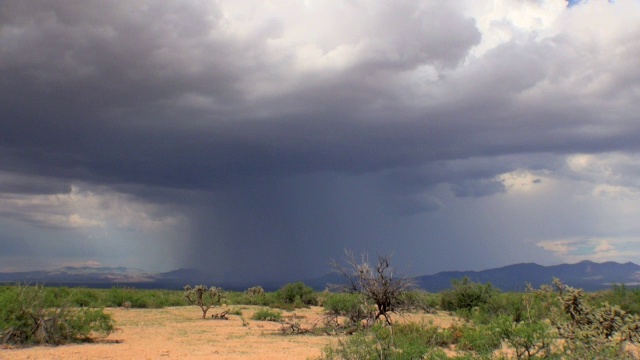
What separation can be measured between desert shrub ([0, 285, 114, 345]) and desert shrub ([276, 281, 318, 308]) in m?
25.2

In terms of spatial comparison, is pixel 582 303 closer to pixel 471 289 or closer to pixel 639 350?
pixel 639 350

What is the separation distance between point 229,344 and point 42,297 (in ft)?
24.0

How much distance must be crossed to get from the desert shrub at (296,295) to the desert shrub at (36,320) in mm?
25214

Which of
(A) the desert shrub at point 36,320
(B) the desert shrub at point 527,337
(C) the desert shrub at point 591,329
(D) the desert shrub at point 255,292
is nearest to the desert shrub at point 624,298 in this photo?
(C) the desert shrub at point 591,329

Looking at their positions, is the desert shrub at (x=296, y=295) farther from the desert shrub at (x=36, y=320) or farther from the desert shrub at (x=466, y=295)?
the desert shrub at (x=36, y=320)

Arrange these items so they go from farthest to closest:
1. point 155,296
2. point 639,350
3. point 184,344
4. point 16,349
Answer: point 155,296, point 184,344, point 16,349, point 639,350

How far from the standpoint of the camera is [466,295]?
36375 millimetres

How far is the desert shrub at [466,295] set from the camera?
34.6 meters

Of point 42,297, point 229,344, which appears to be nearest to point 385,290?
point 229,344

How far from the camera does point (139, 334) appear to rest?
72.1ft

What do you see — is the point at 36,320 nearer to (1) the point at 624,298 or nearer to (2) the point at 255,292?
(1) the point at 624,298

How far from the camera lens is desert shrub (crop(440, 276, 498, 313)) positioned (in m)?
34.6

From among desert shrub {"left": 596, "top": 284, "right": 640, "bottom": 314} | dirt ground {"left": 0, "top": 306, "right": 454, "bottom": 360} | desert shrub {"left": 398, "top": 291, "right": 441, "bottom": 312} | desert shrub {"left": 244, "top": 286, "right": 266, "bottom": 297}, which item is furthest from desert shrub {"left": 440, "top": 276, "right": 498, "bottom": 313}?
desert shrub {"left": 244, "top": 286, "right": 266, "bottom": 297}

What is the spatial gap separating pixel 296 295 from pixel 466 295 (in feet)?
49.0
